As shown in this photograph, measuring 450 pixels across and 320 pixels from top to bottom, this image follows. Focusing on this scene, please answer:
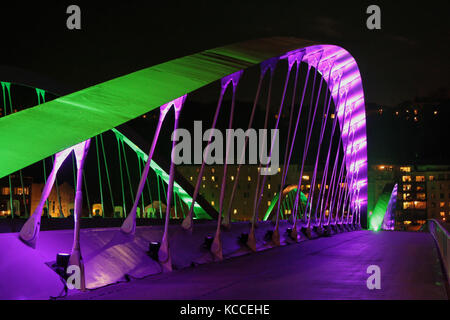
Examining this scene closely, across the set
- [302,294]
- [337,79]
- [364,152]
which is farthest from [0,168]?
[364,152]

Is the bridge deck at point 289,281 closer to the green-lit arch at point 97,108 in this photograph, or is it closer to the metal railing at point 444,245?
the metal railing at point 444,245

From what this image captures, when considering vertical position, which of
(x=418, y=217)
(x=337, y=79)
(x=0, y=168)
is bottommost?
(x=418, y=217)

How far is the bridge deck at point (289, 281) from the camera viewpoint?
30.7 ft

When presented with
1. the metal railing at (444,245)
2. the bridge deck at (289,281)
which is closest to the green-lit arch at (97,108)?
the bridge deck at (289,281)

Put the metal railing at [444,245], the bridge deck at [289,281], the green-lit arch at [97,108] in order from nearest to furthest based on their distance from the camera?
1. the green-lit arch at [97,108]
2. the bridge deck at [289,281]
3. the metal railing at [444,245]

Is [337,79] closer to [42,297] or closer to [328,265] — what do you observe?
[328,265]

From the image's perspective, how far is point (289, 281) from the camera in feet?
37.0

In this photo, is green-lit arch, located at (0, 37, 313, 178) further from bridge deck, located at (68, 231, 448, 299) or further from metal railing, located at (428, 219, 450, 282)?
metal railing, located at (428, 219, 450, 282)

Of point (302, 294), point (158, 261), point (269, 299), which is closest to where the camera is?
point (269, 299)

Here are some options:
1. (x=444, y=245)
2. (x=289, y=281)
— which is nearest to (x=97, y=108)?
(x=289, y=281)

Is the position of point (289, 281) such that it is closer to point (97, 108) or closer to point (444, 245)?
point (97, 108)

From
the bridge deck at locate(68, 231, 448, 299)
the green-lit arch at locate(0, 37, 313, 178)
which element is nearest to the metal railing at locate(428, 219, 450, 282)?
the bridge deck at locate(68, 231, 448, 299)
